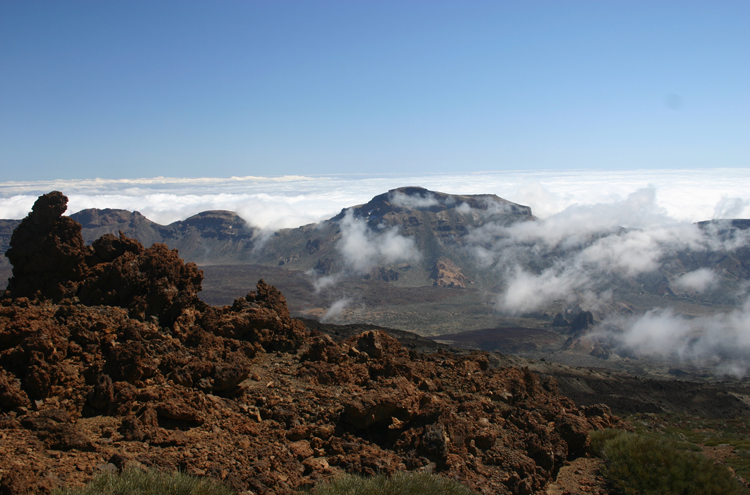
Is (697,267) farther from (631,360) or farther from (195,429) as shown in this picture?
(195,429)

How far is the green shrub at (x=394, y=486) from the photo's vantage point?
816 cm

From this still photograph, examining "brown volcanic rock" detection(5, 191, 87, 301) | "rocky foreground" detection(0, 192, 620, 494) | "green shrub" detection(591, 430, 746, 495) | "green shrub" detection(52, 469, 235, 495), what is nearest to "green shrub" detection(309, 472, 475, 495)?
"rocky foreground" detection(0, 192, 620, 494)

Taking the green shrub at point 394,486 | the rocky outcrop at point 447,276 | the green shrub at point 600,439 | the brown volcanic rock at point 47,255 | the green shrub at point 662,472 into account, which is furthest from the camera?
the rocky outcrop at point 447,276

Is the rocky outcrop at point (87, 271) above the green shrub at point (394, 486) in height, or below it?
above

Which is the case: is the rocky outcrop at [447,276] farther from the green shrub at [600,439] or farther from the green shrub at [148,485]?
the green shrub at [148,485]

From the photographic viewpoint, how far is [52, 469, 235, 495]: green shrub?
6590 millimetres

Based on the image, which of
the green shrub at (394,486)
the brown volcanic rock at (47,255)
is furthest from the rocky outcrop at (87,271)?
the green shrub at (394,486)

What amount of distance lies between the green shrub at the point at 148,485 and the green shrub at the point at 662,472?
33.1ft

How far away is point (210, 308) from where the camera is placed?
56.1ft

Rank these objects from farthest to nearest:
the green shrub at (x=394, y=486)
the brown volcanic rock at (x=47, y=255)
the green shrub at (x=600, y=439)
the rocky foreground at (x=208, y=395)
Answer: the brown volcanic rock at (x=47, y=255) → the green shrub at (x=600, y=439) → the rocky foreground at (x=208, y=395) → the green shrub at (x=394, y=486)

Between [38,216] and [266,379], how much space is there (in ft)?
36.4

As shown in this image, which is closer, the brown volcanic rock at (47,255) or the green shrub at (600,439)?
the green shrub at (600,439)

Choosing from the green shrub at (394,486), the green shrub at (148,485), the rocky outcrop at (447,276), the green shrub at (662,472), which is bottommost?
the rocky outcrop at (447,276)

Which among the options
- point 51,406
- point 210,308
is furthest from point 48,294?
point 51,406
